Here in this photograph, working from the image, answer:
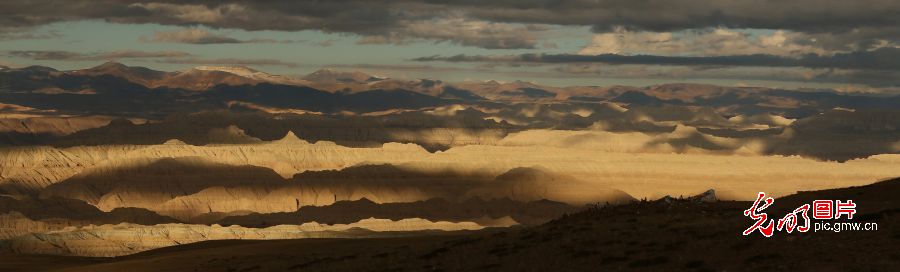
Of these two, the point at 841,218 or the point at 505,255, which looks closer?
the point at 841,218

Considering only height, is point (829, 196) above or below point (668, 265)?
above

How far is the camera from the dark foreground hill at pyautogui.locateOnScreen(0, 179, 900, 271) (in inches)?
1518

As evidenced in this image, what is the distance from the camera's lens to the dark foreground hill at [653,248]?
127 feet

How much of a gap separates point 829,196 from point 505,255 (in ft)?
47.8

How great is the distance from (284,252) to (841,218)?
32589 millimetres

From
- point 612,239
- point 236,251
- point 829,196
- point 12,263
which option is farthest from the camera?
point 12,263

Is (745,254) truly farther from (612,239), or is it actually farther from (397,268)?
(397,268)

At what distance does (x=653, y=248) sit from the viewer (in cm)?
4356

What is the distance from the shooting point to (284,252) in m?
68.4

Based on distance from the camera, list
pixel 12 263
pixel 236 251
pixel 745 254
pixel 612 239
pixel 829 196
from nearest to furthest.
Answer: pixel 745 254 < pixel 612 239 < pixel 829 196 < pixel 236 251 < pixel 12 263

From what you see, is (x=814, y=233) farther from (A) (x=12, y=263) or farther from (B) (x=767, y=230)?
(A) (x=12, y=263)

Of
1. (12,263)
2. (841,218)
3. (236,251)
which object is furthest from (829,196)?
(12,263)

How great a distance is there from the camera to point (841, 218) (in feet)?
143

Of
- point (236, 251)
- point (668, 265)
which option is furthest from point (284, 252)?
point (668, 265)
